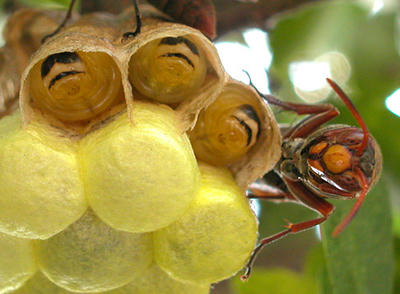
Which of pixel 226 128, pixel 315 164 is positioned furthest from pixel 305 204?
pixel 226 128

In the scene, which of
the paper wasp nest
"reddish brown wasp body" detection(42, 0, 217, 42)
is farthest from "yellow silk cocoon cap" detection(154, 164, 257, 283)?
"reddish brown wasp body" detection(42, 0, 217, 42)

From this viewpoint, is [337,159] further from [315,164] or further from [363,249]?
[363,249]

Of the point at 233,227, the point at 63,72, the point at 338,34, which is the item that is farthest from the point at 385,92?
the point at 63,72

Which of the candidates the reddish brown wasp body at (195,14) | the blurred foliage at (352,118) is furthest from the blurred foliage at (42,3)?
the reddish brown wasp body at (195,14)

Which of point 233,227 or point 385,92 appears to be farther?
point 385,92

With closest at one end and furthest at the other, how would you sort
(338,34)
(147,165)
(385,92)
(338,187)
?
1. (147,165)
2. (338,187)
3. (385,92)
4. (338,34)

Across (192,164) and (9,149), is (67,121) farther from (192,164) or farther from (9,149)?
(192,164)

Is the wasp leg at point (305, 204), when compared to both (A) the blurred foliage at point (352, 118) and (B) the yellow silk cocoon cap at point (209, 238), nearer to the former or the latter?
(A) the blurred foliage at point (352, 118)
